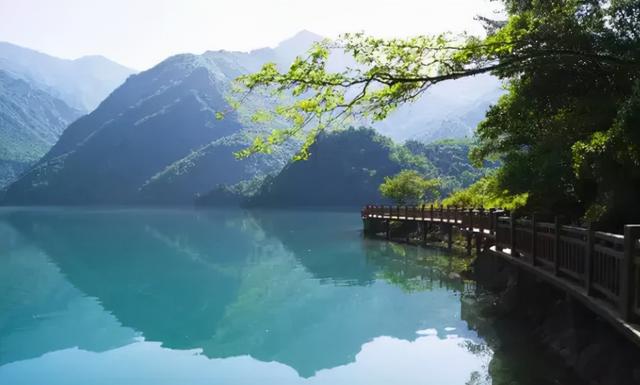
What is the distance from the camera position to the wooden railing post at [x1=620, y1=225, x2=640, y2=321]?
6995 millimetres

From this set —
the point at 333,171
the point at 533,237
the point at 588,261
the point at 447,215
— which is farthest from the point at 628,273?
the point at 333,171

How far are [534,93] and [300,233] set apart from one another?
44227 mm

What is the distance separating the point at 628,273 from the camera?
23.5 ft


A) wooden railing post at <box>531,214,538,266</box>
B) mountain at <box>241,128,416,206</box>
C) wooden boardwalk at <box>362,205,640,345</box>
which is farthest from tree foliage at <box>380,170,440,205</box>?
mountain at <box>241,128,416,206</box>

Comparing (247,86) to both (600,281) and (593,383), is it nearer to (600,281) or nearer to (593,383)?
(600,281)

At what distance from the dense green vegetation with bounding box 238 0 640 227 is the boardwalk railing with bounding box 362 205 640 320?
1.12 meters

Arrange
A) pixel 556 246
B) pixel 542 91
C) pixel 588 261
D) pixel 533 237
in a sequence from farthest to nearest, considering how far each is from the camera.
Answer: pixel 542 91 → pixel 533 237 → pixel 556 246 → pixel 588 261

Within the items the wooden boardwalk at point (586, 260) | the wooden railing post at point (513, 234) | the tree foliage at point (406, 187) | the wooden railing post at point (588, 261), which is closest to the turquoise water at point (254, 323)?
the wooden railing post at point (513, 234)

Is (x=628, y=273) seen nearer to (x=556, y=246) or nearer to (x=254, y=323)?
(x=556, y=246)

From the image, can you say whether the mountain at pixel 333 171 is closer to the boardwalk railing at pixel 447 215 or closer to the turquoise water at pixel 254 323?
the boardwalk railing at pixel 447 215

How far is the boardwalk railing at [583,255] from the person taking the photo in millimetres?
7180

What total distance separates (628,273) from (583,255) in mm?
2326

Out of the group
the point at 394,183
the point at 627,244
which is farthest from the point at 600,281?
the point at 394,183

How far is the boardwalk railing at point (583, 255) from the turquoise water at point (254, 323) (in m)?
2.48
